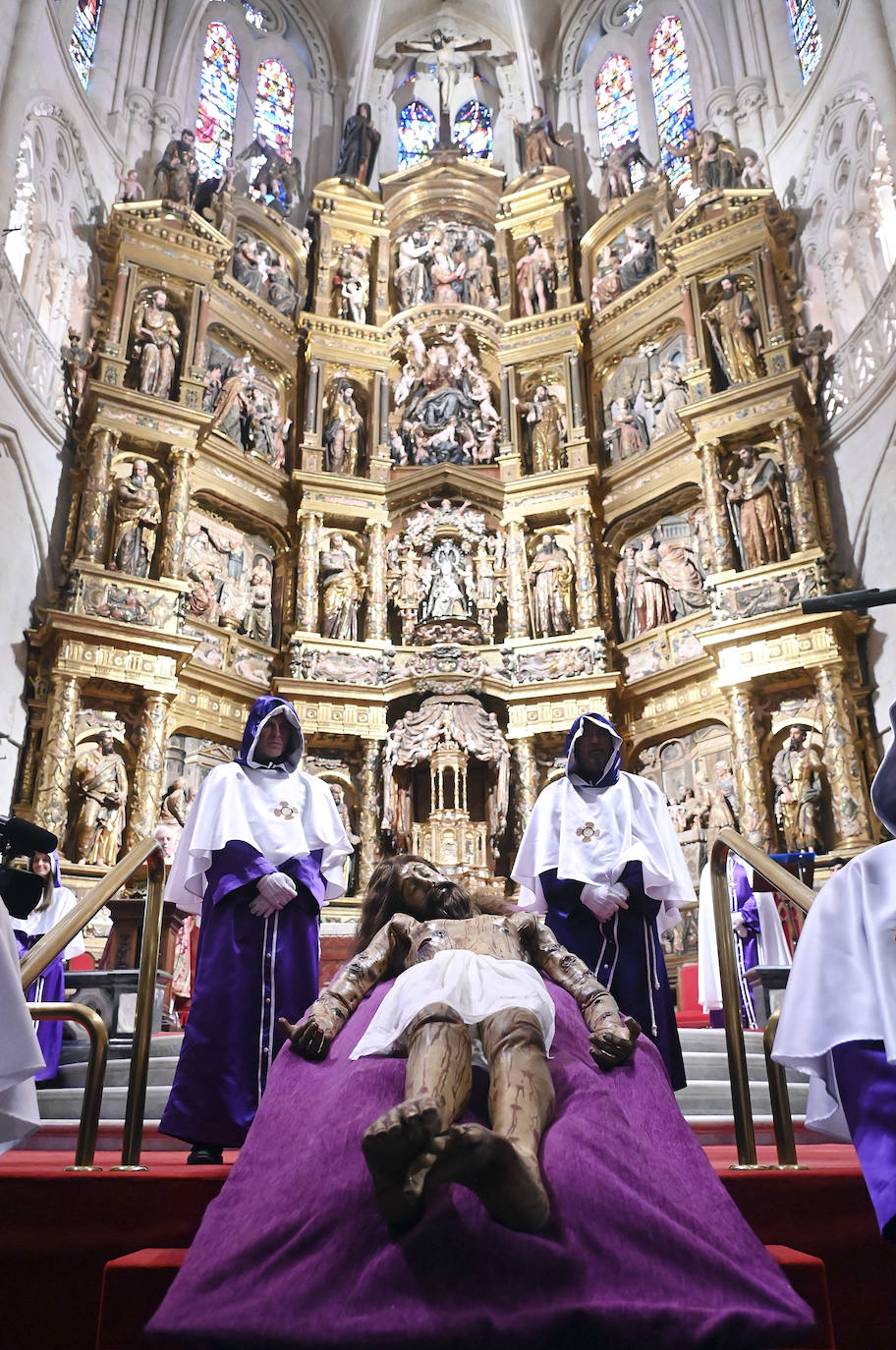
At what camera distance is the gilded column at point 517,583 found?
15.5 metres

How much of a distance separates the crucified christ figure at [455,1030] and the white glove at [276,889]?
Answer: 0.47 meters

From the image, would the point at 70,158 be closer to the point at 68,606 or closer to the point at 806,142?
the point at 68,606

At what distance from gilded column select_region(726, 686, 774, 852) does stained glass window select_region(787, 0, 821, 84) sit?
10.3 m

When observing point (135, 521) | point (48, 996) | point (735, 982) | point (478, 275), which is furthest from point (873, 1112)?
point (478, 275)

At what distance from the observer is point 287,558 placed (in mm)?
16172

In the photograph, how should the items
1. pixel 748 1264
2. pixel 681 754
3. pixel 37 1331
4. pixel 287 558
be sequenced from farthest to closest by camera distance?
pixel 287 558 < pixel 681 754 < pixel 37 1331 < pixel 748 1264

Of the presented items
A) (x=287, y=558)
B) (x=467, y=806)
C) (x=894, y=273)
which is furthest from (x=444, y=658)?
(x=894, y=273)

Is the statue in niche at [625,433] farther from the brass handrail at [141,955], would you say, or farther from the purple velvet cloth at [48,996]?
the brass handrail at [141,955]

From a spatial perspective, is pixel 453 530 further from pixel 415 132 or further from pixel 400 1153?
pixel 400 1153

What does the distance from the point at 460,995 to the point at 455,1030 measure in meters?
0.32

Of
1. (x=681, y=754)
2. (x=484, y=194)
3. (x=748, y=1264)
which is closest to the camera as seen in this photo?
(x=748, y=1264)

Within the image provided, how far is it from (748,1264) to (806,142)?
56.2ft

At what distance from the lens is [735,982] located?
3770 millimetres

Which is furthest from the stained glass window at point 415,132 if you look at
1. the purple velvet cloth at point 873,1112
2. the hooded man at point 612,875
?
the purple velvet cloth at point 873,1112
